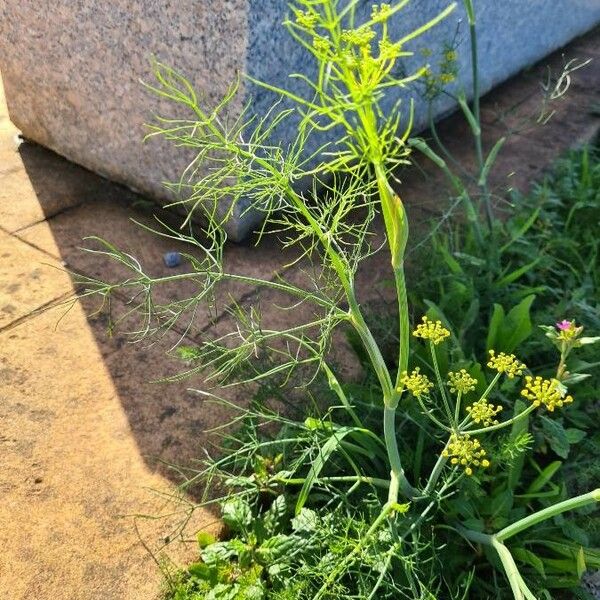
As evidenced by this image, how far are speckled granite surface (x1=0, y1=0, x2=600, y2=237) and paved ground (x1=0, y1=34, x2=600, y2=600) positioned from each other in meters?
0.15

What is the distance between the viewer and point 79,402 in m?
2.03

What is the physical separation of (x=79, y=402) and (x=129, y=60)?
123cm

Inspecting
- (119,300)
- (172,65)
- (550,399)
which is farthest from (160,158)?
(550,399)

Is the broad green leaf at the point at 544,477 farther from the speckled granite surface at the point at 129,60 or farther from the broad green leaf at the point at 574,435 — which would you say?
the speckled granite surface at the point at 129,60

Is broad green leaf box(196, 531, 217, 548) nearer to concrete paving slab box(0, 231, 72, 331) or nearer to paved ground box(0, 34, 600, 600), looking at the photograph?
paved ground box(0, 34, 600, 600)

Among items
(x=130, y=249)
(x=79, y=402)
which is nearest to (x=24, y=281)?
(x=130, y=249)

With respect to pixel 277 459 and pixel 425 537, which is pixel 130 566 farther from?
pixel 425 537

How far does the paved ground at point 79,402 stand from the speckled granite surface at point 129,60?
148mm

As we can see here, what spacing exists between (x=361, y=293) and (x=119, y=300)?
0.78 metres

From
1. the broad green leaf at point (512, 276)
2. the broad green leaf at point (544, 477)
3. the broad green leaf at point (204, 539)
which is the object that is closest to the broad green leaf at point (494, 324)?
the broad green leaf at point (512, 276)

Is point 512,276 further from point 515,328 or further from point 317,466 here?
point 317,466

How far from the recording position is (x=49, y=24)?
272cm

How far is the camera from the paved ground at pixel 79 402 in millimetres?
1652

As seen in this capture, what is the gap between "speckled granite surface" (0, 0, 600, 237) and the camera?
2277 mm
